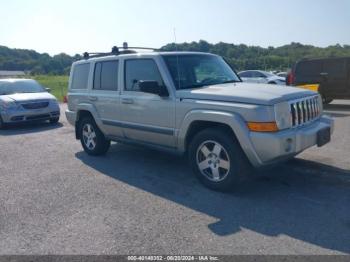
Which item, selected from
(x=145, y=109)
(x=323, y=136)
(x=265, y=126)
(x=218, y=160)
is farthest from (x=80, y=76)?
(x=323, y=136)

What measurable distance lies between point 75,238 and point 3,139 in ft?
22.9

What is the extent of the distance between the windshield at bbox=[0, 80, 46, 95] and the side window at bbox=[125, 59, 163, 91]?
7.39 meters

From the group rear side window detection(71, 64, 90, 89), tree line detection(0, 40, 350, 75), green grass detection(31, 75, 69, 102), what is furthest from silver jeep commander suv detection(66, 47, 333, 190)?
green grass detection(31, 75, 69, 102)

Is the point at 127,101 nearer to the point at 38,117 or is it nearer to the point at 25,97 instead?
the point at 38,117

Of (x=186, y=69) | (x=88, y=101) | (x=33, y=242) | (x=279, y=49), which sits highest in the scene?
(x=279, y=49)

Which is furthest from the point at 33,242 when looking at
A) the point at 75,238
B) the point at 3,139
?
the point at 3,139

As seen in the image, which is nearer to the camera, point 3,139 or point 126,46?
point 126,46

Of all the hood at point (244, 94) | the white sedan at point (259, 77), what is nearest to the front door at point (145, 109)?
the hood at point (244, 94)

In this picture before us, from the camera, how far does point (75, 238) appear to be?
3783 millimetres

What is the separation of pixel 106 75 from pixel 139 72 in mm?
996

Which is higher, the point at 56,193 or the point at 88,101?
the point at 88,101

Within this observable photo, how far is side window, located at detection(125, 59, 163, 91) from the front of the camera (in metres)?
5.59

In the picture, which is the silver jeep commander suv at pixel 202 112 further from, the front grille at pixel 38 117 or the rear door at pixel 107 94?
the front grille at pixel 38 117

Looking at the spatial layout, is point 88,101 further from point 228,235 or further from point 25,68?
point 25,68
